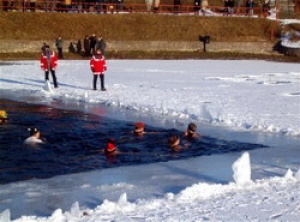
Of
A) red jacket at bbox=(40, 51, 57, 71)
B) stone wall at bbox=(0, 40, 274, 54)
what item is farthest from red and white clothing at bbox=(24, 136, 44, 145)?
stone wall at bbox=(0, 40, 274, 54)

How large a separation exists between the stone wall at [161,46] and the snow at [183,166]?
13.7 m

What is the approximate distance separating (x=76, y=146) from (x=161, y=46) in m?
36.2

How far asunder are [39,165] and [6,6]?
3829cm

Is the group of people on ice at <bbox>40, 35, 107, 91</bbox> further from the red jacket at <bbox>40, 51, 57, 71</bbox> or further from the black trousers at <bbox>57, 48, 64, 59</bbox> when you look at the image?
the black trousers at <bbox>57, 48, 64, 59</bbox>

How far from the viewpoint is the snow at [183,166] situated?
970 centimetres

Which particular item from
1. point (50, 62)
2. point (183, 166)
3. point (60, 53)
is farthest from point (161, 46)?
point (183, 166)

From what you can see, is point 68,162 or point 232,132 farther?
point 232,132

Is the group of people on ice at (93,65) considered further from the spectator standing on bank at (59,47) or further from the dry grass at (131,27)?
the dry grass at (131,27)

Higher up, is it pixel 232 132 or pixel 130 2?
pixel 130 2

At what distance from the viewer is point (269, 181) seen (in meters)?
11.5

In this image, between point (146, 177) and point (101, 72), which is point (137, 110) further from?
point (146, 177)

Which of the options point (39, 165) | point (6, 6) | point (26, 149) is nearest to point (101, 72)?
point (26, 149)

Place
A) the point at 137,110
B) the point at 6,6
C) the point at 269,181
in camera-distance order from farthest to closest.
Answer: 1. the point at 6,6
2. the point at 137,110
3. the point at 269,181

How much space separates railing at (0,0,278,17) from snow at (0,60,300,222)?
19.7 m
